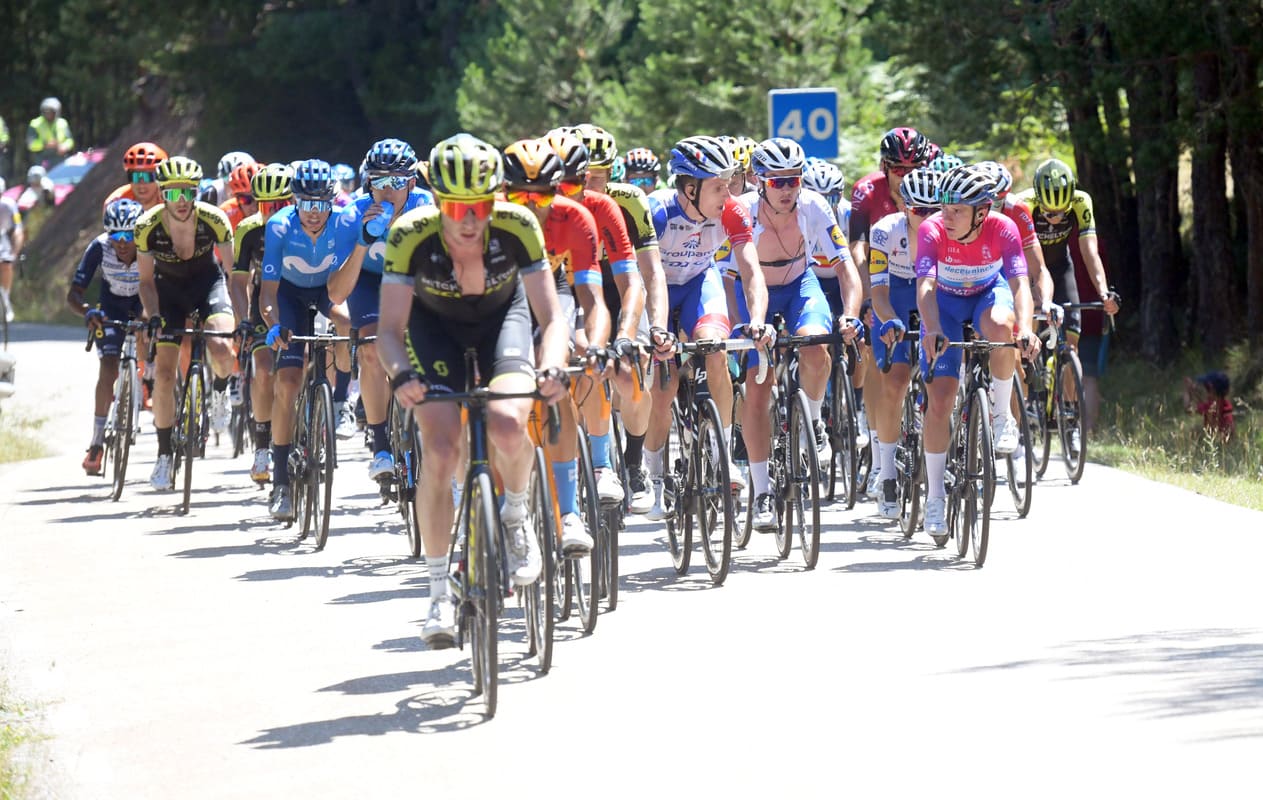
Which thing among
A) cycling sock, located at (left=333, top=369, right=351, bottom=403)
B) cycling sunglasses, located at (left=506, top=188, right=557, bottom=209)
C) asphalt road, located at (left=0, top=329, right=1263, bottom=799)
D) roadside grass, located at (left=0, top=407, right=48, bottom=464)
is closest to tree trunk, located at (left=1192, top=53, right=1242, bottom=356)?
asphalt road, located at (left=0, top=329, right=1263, bottom=799)

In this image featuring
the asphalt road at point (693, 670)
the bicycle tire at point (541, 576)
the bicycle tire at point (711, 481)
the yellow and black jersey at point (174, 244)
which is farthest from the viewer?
the yellow and black jersey at point (174, 244)

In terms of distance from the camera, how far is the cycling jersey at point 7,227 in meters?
25.5

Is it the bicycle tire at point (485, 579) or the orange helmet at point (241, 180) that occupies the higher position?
the orange helmet at point (241, 180)

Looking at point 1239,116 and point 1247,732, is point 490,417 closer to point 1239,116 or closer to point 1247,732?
point 1247,732

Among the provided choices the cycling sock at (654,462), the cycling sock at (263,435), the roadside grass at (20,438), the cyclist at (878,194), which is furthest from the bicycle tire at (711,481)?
the roadside grass at (20,438)

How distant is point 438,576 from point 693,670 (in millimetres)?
1047

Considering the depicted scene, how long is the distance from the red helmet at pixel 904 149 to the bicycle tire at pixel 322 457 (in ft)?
12.3

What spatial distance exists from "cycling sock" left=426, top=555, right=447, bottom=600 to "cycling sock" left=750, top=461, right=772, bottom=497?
3297 millimetres

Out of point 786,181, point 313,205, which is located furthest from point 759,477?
point 313,205

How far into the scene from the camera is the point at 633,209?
10.8 metres

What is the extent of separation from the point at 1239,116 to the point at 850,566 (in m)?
9.90

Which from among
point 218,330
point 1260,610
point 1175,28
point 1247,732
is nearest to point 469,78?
point 1175,28

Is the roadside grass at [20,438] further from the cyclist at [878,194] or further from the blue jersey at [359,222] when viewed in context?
the cyclist at [878,194]

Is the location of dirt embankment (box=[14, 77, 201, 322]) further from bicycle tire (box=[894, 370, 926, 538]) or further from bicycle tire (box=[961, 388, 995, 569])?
bicycle tire (box=[961, 388, 995, 569])
